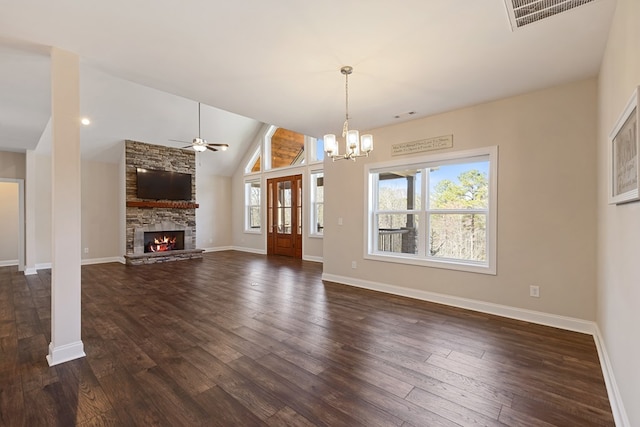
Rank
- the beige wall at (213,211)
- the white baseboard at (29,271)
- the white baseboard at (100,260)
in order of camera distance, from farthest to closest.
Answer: the beige wall at (213,211) < the white baseboard at (100,260) < the white baseboard at (29,271)

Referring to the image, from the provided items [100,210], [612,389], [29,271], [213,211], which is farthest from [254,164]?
[612,389]

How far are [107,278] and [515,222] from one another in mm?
6810

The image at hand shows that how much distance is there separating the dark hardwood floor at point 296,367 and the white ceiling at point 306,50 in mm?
2630

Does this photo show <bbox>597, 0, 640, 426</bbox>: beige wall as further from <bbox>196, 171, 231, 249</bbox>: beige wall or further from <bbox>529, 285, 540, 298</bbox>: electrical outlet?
<bbox>196, 171, 231, 249</bbox>: beige wall

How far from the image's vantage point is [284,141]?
8.79 m

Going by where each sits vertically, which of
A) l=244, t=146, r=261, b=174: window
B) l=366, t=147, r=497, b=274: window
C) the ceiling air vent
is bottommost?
l=366, t=147, r=497, b=274: window

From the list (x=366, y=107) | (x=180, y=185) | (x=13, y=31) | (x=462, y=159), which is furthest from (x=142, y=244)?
(x=462, y=159)

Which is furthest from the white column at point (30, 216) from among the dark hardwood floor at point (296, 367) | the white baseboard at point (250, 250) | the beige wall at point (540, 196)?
the beige wall at point (540, 196)

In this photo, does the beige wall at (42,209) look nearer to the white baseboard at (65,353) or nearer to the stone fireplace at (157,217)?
the stone fireplace at (157,217)

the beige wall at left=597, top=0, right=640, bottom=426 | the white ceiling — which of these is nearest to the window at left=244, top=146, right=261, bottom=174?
the white ceiling

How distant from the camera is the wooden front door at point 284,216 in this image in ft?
26.9

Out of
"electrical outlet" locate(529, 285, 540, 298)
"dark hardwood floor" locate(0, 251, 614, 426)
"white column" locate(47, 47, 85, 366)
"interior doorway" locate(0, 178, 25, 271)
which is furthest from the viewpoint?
"interior doorway" locate(0, 178, 25, 271)

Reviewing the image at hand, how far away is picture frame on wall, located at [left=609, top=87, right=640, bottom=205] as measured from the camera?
1417mm

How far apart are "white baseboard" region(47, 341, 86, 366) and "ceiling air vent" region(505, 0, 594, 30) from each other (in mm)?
4243
